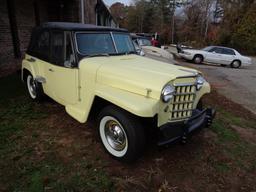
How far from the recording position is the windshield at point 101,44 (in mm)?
3992

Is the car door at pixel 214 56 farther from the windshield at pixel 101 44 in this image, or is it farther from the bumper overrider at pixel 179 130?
the bumper overrider at pixel 179 130

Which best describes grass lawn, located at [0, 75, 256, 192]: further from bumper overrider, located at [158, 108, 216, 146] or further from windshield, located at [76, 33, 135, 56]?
windshield, located at [76, 33, 135, 56]

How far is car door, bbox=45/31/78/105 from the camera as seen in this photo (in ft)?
13.1

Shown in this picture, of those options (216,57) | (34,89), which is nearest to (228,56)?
(216,57)

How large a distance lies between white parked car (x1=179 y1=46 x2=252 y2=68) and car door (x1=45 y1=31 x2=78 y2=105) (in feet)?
47.7

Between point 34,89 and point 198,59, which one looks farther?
point 198,59

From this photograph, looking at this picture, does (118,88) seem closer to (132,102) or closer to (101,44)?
(132,102)

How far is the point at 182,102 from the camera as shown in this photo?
3.28 meters

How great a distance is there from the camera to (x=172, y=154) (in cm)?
373

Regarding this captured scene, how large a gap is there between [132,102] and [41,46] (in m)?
2.90

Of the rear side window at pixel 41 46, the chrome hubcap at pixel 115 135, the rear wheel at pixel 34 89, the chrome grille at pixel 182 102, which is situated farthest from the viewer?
the rear wheel at pixel 34 89

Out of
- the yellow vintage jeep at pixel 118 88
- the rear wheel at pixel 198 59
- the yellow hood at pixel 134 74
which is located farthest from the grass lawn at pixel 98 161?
the rear wheel at pixel 198 59

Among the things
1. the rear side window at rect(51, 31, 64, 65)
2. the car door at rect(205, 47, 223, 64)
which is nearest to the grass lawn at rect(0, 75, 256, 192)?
the rear side window at rect(51, 31, 64, 65)

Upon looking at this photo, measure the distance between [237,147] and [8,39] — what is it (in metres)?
8.49
